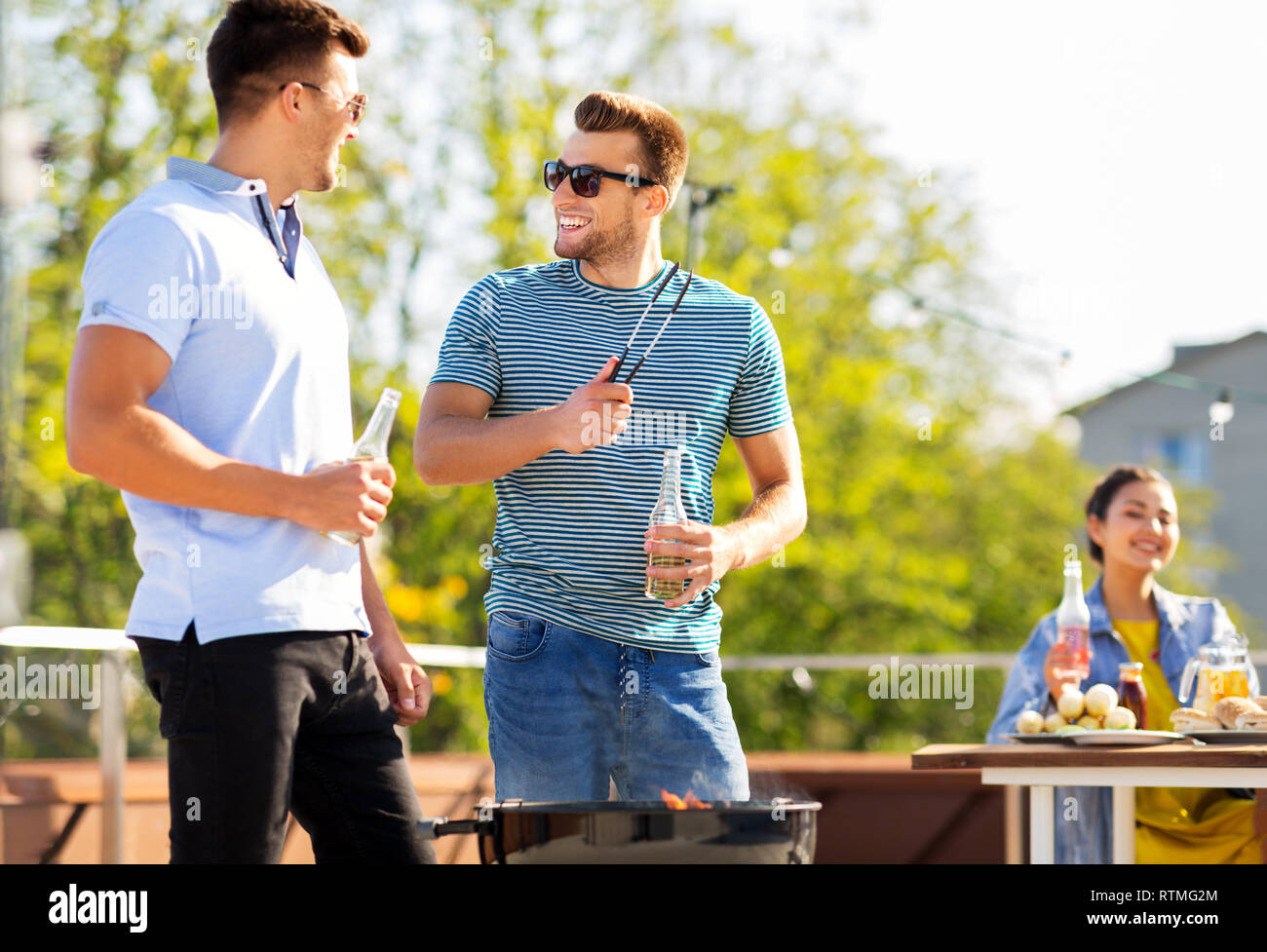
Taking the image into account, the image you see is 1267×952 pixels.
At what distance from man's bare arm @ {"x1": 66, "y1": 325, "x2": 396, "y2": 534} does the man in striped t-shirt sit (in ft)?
1.63

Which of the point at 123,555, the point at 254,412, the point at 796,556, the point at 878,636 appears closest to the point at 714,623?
the point at 254,412

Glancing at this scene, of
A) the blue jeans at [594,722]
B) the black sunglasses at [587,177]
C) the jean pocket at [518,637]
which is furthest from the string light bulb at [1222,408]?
the jean pocket at [518,637]

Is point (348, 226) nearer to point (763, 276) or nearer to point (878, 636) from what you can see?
point (763, 276)

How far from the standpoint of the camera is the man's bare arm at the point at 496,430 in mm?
2160

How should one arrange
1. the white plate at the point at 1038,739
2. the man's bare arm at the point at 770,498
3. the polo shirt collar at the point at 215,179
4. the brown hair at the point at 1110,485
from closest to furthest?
the polo shirt collar at the point at 215,179 < the man's bare arm at the point at 770,498 < the white plate at the point at 1038,739 < the brown hair at the point at 1110,485

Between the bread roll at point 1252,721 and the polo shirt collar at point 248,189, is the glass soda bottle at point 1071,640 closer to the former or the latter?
the bread roll at point 1252,721

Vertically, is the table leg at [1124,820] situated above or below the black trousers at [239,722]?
below

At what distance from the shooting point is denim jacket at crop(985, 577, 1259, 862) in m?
3.98

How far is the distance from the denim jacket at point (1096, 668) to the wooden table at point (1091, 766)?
0.44 metres

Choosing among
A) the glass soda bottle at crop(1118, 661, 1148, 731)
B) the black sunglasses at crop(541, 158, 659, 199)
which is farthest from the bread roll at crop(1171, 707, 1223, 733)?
the black sunglasses at crop(541, 158, 659, 199)

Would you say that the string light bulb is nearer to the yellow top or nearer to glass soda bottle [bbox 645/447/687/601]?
the yellow top

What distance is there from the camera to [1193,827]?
3910 mm

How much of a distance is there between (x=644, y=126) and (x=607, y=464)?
0.62 meters

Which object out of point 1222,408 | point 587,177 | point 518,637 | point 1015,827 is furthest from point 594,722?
point 1222,408
